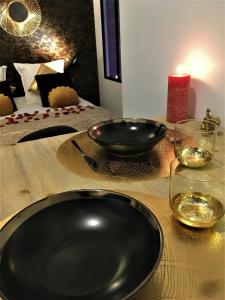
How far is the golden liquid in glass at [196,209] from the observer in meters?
0.59

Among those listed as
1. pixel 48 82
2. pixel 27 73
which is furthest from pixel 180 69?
pixel 27 73

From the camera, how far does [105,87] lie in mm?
3834

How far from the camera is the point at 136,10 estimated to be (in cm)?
177

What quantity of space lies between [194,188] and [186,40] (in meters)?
0.99

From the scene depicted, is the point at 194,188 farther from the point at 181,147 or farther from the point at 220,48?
the point at 220,48

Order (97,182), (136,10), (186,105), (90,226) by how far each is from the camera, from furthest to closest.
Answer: (136,10), (186,105), (97,182), (90,226)

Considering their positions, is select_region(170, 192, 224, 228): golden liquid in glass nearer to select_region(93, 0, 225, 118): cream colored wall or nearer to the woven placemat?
the woven placemat

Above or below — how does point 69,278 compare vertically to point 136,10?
below

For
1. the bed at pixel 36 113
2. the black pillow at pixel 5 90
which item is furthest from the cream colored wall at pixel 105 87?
the black pillow at pixel 5 90

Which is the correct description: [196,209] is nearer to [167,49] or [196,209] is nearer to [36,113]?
[167,49]

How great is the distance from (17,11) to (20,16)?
0.06 meters

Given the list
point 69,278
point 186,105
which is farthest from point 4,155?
point 186,105

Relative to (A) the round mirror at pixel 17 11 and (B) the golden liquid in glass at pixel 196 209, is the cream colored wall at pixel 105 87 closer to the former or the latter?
(A) the round mirror at pixel 17 11

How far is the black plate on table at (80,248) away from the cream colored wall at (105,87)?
2.92 meters
